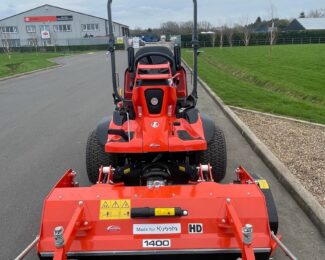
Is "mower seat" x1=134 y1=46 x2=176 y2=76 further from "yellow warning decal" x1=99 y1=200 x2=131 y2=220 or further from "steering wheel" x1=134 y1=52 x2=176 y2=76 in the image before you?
"yellow warning decal" x1=99 y1=200 x2=131 y2=220

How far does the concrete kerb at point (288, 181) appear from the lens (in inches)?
160

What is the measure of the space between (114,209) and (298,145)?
4130 mm

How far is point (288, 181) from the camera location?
4.92m

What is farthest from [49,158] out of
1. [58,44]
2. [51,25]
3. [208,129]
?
[51,25]

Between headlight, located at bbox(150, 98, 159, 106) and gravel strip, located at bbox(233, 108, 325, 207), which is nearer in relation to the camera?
headlight, located at bbox(150, 98, 159, 106)

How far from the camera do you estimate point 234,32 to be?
6481 centimetres

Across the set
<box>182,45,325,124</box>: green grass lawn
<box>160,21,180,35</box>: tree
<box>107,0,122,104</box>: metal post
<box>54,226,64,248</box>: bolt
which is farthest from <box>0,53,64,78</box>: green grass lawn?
<box>54,226,64,248</box>: bolt

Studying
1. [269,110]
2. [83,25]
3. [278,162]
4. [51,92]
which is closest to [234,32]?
[83,25]

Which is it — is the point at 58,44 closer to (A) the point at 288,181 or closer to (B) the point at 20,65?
(B) the point at 20,65

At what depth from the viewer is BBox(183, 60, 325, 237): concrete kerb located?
4052mm

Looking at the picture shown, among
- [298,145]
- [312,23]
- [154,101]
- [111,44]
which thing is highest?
[111,44]

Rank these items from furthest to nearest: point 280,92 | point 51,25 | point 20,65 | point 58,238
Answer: point 51,25 → point 20,65 → point 280,92 → point 58,238

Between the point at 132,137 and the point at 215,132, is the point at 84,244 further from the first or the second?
the point at 215,132

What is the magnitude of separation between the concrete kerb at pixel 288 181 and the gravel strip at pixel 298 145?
105 millimetres
